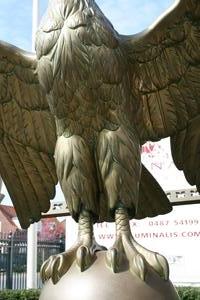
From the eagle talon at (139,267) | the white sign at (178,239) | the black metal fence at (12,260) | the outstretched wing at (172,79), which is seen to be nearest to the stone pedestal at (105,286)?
the eagle talon at (139,267)

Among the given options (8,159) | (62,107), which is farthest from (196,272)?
(62,107)

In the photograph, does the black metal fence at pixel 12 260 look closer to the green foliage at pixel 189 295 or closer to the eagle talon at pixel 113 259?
the green foliage at pixel 189 295

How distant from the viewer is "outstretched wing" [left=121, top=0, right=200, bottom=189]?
148 inches

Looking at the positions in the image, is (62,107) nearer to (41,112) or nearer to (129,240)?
(41,112)

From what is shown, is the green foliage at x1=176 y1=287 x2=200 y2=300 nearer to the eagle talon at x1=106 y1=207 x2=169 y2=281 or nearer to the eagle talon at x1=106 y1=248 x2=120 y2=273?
the eagle talon at x1=106 y1=207 x2=169 y2=281

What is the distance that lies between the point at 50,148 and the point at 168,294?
→ 4.86 feet

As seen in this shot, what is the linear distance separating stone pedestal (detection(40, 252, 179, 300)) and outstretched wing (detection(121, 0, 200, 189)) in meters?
1.12

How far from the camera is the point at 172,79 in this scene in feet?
13.1

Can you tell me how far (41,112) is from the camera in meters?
4.23

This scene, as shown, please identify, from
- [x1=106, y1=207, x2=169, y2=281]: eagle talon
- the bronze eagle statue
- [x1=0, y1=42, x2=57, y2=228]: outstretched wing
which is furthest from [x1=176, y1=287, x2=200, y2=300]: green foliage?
[x1=106, y1=207, x2=169, y2=281]: eagle talon

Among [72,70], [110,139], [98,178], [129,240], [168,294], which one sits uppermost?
[72,70]

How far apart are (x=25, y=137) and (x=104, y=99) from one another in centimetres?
94

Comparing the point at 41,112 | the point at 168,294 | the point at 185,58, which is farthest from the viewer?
the point at 41,112

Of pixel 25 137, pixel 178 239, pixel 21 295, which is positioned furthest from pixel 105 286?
pixel 178 239
